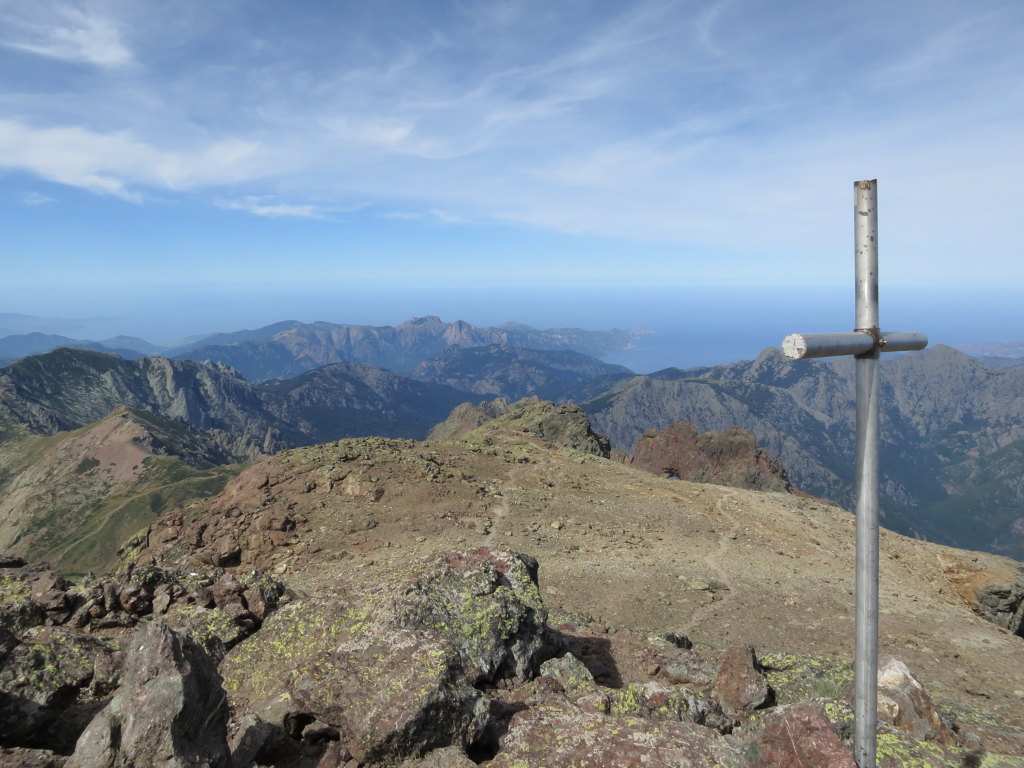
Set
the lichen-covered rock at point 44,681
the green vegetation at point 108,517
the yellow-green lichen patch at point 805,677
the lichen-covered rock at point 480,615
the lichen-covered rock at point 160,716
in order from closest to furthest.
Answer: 1. the lichen-covered rock at point 160,716
2. the lichen-covered rock at point 44,681
3. the lichen-covered rock at point 480,615
4. the yellow-green lichen patch at point 805,677
5. the green vegetation at point 108,517

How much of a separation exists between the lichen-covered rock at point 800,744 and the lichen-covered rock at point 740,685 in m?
4.63

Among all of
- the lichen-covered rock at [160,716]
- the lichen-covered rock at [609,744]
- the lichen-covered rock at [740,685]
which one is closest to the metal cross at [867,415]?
the lichen-covered rock at [609,744]

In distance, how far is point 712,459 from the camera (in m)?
94.6

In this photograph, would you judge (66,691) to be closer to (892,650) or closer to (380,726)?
(380,726)

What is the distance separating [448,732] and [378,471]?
27511mm

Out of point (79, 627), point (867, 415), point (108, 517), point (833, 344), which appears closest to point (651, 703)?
point (867, 415)

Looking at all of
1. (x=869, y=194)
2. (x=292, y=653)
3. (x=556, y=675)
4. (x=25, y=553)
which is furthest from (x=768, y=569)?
(x=25, y=553)

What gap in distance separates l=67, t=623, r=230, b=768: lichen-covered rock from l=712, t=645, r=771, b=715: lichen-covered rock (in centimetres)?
980

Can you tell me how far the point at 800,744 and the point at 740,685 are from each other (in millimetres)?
5757

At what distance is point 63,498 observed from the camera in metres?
162

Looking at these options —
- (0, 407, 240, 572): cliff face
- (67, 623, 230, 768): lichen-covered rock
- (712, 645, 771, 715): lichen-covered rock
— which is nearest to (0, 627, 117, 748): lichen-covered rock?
(67, 623, 230, 768): lichen-covered rock

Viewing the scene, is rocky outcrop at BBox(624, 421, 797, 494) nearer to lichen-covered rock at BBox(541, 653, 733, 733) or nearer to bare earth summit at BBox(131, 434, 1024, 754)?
bare earth summit at BBox(131, 434, 1024, 754)

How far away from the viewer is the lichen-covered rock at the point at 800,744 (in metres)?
7.41

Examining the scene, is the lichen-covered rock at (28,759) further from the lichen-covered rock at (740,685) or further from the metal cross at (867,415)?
the lichen-covered rock at (740,685)
